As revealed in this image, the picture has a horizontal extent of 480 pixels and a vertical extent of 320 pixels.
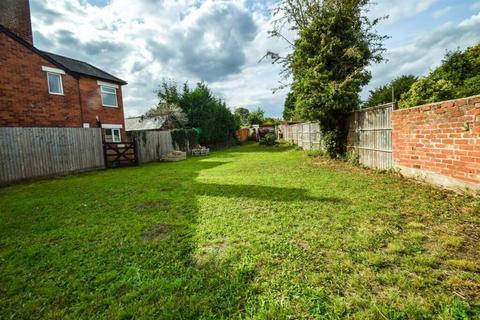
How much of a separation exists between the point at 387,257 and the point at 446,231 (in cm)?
127

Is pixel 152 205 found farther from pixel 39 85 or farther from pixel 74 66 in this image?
pixel 74 66

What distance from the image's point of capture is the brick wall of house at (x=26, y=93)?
10038 millimetres

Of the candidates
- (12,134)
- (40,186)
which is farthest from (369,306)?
(12,134)

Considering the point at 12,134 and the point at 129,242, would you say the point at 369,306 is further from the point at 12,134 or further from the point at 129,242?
the point at 12,134

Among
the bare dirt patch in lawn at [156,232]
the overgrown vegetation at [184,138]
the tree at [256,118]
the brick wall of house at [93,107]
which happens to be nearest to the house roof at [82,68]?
the brick wall of house at [93,107]

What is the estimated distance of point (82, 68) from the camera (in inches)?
561

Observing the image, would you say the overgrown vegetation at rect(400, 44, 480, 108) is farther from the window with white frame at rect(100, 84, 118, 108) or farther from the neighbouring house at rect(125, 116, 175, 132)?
the neighbouring house at rect(125, 116, 175, 132)

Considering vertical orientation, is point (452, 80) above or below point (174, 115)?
above

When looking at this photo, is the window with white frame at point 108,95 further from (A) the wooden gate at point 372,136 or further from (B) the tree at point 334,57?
(A) the wooden gate at point 372,136

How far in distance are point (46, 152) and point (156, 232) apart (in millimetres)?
8611

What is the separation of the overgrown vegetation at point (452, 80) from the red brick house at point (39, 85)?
56.1 feet

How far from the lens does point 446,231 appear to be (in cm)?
298

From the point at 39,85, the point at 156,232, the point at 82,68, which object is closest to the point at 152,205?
the point at 156,232

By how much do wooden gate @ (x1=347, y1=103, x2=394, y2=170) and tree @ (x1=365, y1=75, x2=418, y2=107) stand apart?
13323 millimetres
